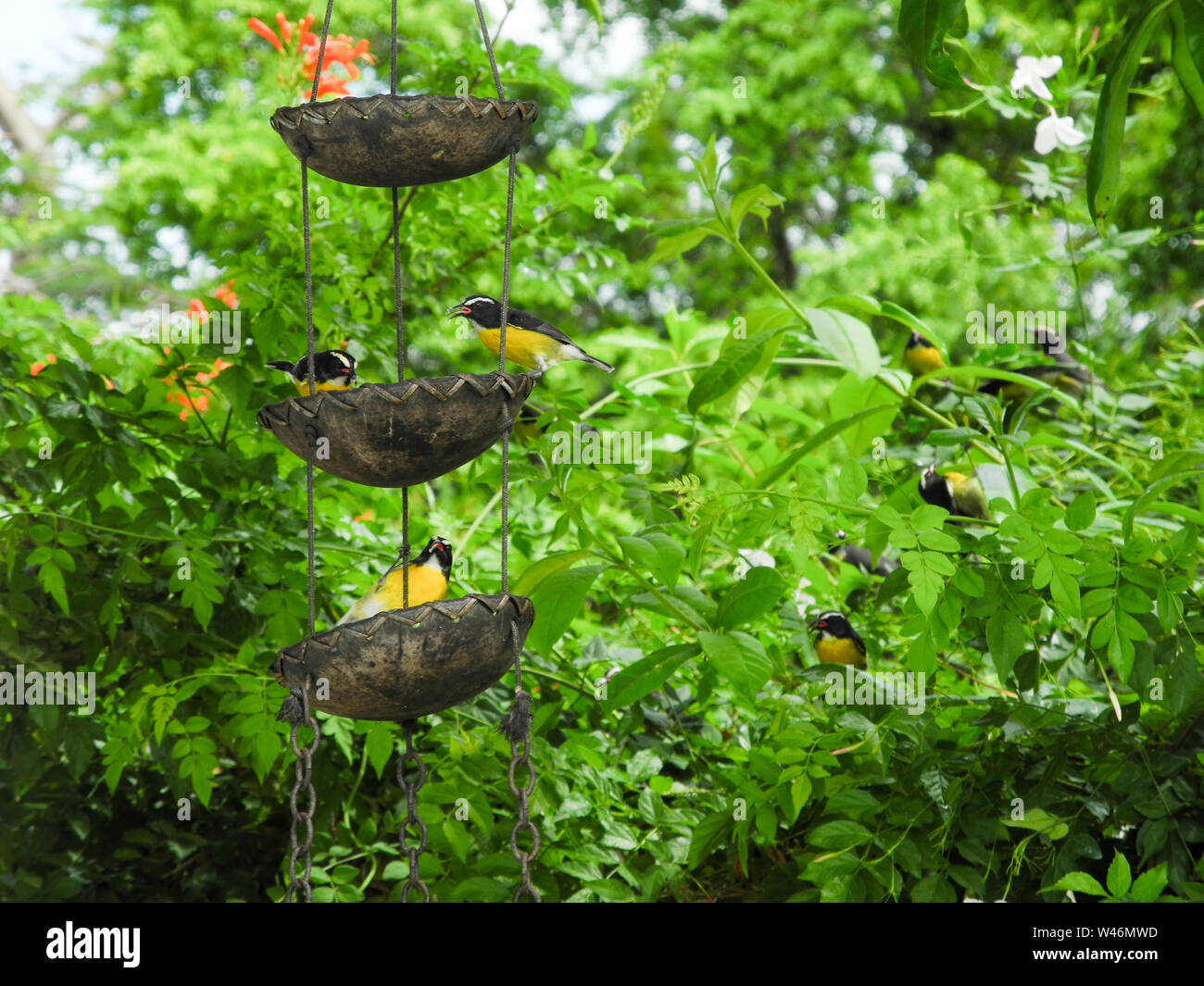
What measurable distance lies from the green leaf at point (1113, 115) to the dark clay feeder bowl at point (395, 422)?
635 millimetres

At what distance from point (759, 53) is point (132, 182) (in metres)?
3.47

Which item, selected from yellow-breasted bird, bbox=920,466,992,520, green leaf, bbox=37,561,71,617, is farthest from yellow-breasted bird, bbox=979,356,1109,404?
green leaf, bbox=37,561,71,617

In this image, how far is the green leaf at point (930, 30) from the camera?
104cm

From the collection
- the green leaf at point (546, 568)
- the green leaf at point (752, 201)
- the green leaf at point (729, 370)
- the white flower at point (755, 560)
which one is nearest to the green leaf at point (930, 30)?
the green leaf at point (752, 201)

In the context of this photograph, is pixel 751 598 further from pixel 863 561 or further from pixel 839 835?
pixel 863 561

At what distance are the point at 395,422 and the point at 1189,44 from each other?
86 cm

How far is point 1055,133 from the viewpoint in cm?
170

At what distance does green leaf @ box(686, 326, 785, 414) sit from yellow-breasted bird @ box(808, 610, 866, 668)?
0.40 metres

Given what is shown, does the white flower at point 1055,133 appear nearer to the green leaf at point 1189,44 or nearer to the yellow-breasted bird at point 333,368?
the green leaf at point 1189,44

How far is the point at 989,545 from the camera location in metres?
1.17

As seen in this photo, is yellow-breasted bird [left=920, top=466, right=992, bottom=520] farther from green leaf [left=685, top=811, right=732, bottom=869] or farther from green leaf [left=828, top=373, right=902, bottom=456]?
green leaf [left=685, top=811, right=732, bottom=869]


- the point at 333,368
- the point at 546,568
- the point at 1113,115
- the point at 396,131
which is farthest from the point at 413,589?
the point at 1113,115

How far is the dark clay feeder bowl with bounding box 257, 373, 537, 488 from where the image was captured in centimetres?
91
